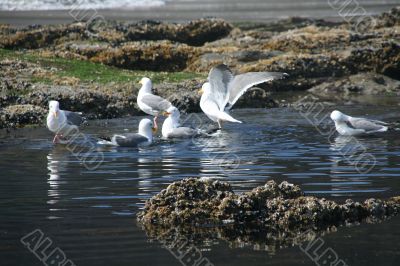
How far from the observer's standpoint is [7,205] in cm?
1116

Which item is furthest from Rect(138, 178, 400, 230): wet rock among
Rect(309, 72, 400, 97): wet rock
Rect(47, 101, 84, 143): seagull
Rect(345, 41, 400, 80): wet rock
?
Rect(345, 41, 400, 80): wet rock

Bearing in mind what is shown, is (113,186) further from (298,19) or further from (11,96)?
(298,19)

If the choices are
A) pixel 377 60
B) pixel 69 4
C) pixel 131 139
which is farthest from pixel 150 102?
pixel 69 4

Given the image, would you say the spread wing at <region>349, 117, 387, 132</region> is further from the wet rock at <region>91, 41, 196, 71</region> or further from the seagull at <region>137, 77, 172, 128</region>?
the wet rock at <region>91, 41, 196, 71</region>

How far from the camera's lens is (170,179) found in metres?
12.7

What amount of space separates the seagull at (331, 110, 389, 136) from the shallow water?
0.19 meters

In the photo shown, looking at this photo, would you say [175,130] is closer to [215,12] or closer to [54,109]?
[54,109]

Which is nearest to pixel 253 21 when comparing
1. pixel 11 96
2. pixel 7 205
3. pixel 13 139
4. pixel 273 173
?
pixel 11 96

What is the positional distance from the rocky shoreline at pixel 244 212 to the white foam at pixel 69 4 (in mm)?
27314

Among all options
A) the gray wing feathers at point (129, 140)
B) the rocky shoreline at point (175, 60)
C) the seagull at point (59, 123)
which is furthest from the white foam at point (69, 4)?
the gray wing feathers at point (129, 140)

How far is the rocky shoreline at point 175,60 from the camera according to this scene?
19.9 meters

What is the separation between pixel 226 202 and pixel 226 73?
8.41 metres

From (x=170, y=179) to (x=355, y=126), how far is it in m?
5.46

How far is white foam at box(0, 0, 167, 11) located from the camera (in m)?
37.2
